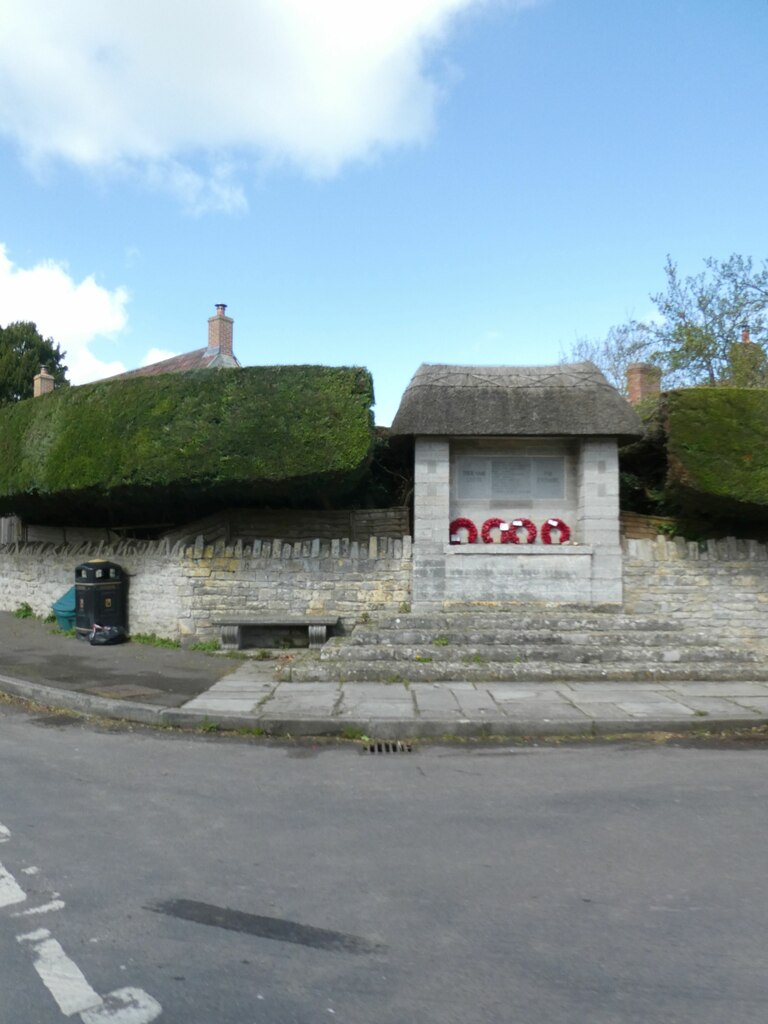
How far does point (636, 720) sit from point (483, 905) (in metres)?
4.46

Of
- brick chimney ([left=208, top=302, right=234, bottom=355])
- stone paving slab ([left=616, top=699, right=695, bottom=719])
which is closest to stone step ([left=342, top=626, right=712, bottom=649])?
stone paving slab ([left=616, top=699, right=695, bottom=719])

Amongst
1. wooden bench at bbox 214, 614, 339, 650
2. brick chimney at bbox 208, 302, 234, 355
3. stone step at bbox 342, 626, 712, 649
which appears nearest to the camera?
stone step at bbox 342, 626, 712, 649

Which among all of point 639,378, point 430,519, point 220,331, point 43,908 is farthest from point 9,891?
point 220,331

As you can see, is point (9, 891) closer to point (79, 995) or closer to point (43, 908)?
point (43, 908)

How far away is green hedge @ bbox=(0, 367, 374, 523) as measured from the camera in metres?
12.4

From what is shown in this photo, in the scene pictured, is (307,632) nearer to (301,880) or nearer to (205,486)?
(205,486)

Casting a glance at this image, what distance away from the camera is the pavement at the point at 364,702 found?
8.15m

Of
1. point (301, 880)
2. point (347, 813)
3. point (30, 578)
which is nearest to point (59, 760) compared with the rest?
point (347, 813)

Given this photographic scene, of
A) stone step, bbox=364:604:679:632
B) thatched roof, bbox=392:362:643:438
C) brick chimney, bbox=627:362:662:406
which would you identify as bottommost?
stone step, bbox=364:604:679:632

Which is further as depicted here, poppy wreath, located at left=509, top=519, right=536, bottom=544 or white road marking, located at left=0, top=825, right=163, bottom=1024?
poppy wreath, located at left=509, top=519, right=536, bottom=544

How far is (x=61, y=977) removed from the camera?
3.42m

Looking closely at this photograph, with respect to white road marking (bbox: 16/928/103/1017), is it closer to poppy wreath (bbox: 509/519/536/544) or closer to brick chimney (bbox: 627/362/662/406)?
poppy wreath (bbox: 509/519/536/544)

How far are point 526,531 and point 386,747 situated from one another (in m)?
6.35

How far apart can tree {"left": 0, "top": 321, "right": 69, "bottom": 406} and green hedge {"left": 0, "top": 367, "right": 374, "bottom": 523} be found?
23.2m
